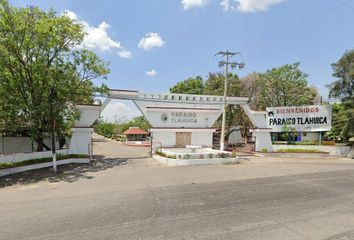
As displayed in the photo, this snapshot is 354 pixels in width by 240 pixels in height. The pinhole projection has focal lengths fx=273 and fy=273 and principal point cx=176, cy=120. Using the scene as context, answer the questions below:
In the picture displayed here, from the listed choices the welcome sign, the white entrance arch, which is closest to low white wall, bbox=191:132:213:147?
the white entrance arch

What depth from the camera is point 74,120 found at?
A: 18109mm

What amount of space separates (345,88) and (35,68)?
25354 millimetres

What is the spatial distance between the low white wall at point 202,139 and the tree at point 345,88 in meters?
11.6

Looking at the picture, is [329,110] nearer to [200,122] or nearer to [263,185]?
[200,122]

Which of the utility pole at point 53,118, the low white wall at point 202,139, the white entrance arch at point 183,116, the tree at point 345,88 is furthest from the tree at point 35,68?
the tree at point 345,88

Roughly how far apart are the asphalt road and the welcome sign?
13033mm

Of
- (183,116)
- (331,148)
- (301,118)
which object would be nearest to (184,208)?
(183,116)

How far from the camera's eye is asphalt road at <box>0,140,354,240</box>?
6129 millimetres

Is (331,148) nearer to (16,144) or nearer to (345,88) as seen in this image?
(345,88)

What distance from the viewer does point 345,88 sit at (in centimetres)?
2508

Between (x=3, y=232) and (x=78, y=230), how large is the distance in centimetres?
181

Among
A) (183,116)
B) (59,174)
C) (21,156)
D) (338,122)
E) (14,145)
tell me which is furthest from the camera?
(338,122)

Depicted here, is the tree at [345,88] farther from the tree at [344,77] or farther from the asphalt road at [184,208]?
the asphalt road at [184,208]

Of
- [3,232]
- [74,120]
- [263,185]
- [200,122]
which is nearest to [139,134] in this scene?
[200,122]
